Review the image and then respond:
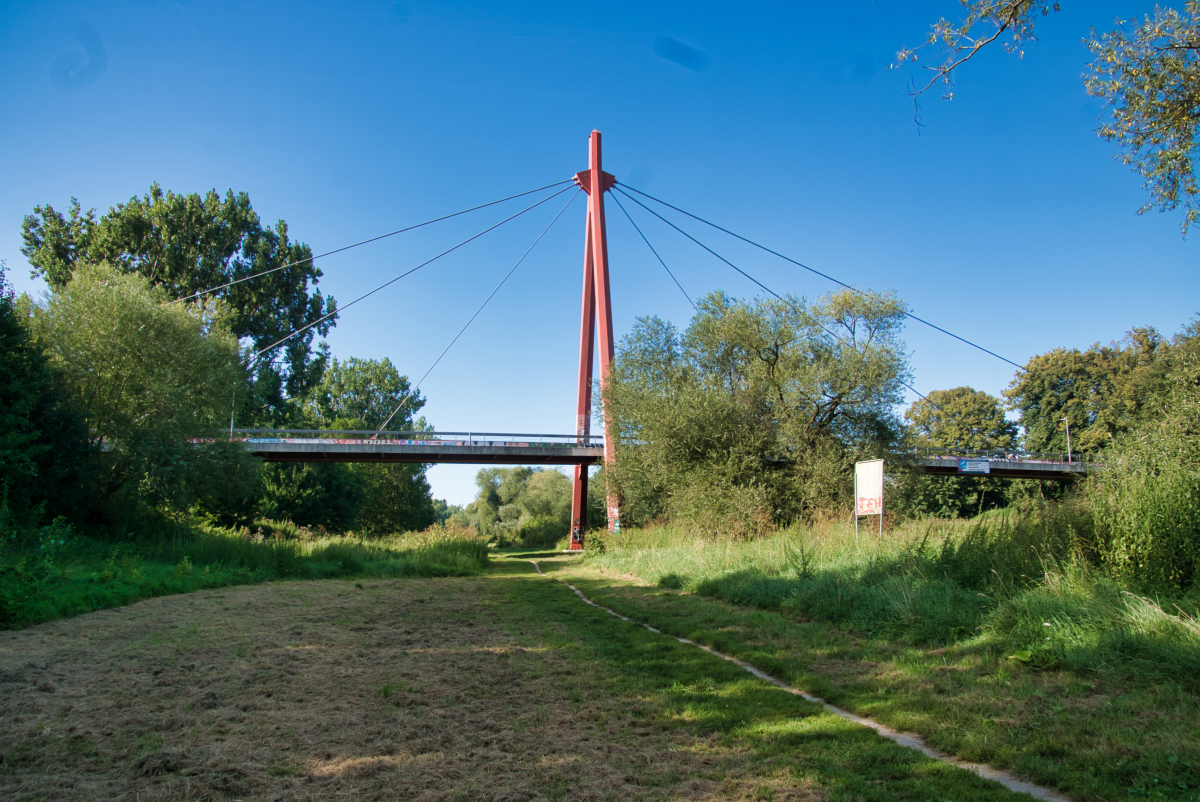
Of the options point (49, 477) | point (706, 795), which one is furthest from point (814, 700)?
point (49, 477)

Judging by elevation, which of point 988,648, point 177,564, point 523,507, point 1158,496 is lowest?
point 523,507

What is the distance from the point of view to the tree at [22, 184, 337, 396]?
3928 centimetres

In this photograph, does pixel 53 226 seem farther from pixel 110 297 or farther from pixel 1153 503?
pixel 1153 503

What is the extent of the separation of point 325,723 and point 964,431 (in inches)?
2540

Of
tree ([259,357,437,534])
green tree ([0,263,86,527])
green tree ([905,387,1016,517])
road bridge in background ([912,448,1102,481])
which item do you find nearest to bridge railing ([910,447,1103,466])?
road bridge in background ([912,448,1102,481])

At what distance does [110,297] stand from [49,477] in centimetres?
615

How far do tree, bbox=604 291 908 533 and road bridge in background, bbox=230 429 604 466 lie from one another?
10206 mm

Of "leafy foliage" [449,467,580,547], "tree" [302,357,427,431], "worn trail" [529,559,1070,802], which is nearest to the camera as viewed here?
"worn trail" [529,559,1070,802]

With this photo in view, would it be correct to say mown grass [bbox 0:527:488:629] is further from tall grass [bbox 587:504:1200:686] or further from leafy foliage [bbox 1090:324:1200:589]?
leafy foliage [bbox 1090:324:1200:589]

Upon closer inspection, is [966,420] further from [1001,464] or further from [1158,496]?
[1158,496]

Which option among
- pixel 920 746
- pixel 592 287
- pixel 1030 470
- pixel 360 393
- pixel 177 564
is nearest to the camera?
pixel 920 746

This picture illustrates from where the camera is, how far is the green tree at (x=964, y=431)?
50.1 m

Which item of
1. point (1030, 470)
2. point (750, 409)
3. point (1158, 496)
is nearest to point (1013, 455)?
point (1030, 470)

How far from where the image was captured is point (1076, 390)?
4991 centimetres
